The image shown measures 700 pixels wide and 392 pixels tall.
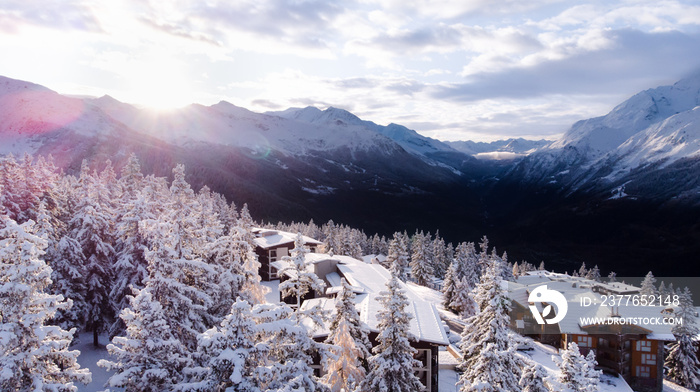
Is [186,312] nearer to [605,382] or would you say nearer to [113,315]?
[113,315]

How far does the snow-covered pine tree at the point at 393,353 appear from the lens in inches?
Result: 697

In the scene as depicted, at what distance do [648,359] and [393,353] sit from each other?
35.3m

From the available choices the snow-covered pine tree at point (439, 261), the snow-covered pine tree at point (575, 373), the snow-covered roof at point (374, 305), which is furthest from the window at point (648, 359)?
the snow-covered pine tree at point (439, 261)

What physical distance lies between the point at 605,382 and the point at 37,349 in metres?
43.9

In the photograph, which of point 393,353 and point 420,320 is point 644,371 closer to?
point 420,320

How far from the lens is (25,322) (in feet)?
38.7

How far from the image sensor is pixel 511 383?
62.8ft

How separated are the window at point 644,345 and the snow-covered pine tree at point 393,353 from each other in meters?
33.2

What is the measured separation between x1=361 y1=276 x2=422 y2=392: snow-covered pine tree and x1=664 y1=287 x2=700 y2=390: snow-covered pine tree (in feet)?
127

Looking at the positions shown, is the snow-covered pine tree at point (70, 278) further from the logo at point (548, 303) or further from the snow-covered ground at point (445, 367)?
the logo at point (548, 303)

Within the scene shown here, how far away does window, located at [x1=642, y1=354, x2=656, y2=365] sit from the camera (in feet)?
129

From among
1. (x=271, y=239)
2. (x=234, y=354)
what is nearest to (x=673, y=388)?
(x=234, y=354)

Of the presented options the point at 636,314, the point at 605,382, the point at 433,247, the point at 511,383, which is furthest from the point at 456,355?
the point at 433,247

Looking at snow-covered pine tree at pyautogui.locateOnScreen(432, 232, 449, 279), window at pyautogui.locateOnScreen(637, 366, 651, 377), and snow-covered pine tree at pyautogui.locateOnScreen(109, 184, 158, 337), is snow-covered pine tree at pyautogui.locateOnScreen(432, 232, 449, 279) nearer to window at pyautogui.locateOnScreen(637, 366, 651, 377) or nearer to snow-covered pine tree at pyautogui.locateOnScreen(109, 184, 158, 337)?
window at pyautogui.locateOnScreen(637, 366, 651, 377)
